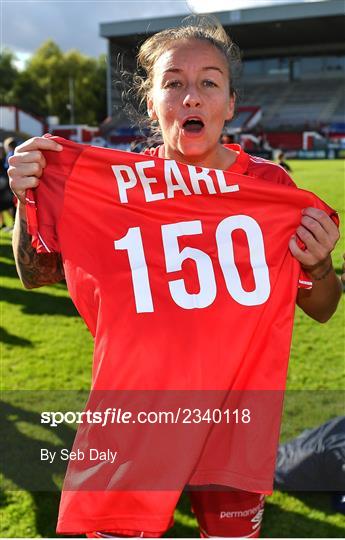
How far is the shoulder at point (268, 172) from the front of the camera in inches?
76.9

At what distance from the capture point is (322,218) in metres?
1.84

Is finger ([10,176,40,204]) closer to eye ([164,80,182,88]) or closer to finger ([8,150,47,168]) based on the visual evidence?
finger ([8,150,47,168])

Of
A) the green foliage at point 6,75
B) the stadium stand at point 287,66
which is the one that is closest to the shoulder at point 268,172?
the stadium stand at point 287,66

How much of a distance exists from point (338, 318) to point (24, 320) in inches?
128

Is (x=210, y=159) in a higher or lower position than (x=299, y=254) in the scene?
higher

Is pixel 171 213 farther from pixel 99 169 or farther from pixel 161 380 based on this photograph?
pixel 161 380

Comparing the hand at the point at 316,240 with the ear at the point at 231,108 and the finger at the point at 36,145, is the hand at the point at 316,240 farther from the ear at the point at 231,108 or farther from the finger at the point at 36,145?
the finger at the point at 36,145

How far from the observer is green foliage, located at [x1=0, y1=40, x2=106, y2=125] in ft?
202

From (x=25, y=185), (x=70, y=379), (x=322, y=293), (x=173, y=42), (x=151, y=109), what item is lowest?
(x=70, y=379)

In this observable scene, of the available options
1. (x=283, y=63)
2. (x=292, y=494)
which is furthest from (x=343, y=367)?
(x=283, y=63)

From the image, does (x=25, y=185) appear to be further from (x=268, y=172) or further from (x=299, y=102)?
(x=299, y=102)

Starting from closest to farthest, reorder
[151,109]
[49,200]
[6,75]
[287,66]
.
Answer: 1. [49,200]
2. [151,109]
3. [287,66]
4. [6,75]

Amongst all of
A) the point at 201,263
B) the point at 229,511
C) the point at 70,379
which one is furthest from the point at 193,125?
the point at 70,379

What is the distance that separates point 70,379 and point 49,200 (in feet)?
9.30
